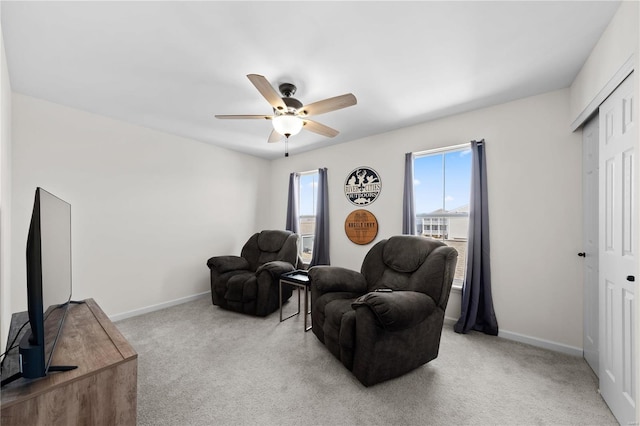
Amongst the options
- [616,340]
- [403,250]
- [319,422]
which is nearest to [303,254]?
[403,250]

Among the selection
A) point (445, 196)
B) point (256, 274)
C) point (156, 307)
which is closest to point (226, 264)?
point (256, 274)

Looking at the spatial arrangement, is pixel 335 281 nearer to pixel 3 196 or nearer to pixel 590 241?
pixel 590 241

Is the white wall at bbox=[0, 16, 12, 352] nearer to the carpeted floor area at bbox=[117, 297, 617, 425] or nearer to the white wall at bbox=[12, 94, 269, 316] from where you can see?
the white wall at bbox=[12, 94, 269, 316]

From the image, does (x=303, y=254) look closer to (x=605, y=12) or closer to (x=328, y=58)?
(x=328, y=58)

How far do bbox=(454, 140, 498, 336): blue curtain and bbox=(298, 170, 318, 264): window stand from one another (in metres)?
2.57

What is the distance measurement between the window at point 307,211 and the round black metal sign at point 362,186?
842 millimetres

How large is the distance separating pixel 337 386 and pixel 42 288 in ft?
6.03

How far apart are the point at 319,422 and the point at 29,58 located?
11.2 feet

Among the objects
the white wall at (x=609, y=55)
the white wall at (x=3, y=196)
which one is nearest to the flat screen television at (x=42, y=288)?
the white wall at (x=3, y=196)

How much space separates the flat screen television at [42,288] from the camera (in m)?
1.00

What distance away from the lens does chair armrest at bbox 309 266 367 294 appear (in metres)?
2.51

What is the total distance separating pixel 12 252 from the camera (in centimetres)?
247

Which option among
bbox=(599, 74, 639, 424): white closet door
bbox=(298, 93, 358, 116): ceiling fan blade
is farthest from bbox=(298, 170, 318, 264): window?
bbox=(599, 74, 639, 424): white closet door

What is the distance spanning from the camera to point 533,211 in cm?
258
